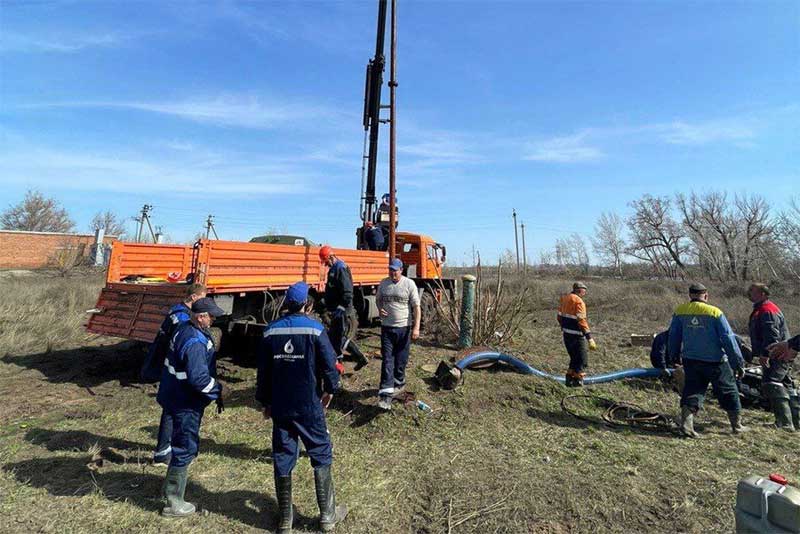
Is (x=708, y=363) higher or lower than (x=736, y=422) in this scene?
higher

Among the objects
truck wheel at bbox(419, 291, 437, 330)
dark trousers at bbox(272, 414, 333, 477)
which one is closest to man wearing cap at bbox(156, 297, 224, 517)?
dark trousers at bbox(272, 414, 333, 477)

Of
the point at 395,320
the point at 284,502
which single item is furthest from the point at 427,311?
the point at 284,502

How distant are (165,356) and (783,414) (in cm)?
680

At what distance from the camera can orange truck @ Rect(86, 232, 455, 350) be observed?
623cm

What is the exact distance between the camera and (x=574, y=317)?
275 inches

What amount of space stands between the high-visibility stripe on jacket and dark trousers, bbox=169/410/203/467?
5474 millimetres

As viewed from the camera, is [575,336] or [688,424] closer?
[688,424]

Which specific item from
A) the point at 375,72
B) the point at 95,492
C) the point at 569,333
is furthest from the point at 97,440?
the point at 375,72

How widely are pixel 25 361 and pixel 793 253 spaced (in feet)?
102

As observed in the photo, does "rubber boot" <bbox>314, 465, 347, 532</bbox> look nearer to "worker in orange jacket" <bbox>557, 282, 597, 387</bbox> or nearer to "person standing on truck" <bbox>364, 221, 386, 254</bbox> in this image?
"worker in orange jacket" <bbox>557, 282, 597, 387</bbox>

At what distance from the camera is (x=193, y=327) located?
11.4 ft

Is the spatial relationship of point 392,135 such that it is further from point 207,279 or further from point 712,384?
point 712,384

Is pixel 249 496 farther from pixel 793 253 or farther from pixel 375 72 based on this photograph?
pixel 793 253

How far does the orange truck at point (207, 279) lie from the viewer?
20.4ft
